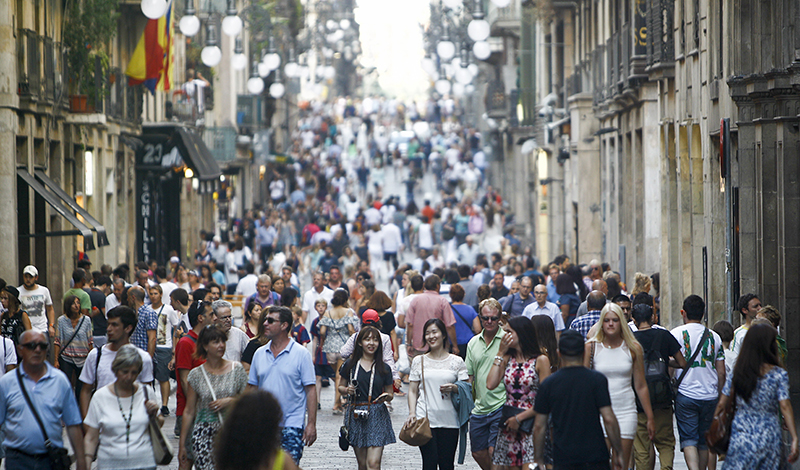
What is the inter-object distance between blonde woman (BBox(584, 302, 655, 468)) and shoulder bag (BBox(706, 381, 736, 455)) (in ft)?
3.49

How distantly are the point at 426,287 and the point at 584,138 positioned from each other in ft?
52.8

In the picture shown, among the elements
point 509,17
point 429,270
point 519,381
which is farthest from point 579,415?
point 509,17

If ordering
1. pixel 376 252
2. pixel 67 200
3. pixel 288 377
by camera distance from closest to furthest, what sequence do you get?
pixel 288 377
pixel 67 200
pixel 376 252

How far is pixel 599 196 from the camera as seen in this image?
30.9m

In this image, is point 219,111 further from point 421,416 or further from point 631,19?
point 421,416

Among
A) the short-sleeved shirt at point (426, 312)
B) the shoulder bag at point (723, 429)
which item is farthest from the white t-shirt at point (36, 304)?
the shoulder bag at point (723, 429)

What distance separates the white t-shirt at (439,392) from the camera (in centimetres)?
991

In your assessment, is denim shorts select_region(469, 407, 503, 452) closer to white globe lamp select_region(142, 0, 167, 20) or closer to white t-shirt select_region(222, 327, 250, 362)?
white t-shirt select_region(222, 327, 250, 362)

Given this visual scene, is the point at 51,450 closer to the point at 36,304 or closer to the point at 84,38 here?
the point at 36,304

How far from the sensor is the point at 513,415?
9.25m

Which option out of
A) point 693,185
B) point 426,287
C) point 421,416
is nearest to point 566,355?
point 421,416

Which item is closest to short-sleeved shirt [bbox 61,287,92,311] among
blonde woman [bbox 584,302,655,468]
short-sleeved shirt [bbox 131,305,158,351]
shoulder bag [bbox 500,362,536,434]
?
short-sleeved shirt [bbox 131,305,158,351]

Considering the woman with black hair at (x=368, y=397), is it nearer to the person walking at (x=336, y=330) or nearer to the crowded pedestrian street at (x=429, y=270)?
the crowded pedestrian street at (x=429, y=270)

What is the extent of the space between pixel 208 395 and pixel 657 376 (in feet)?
11.4
